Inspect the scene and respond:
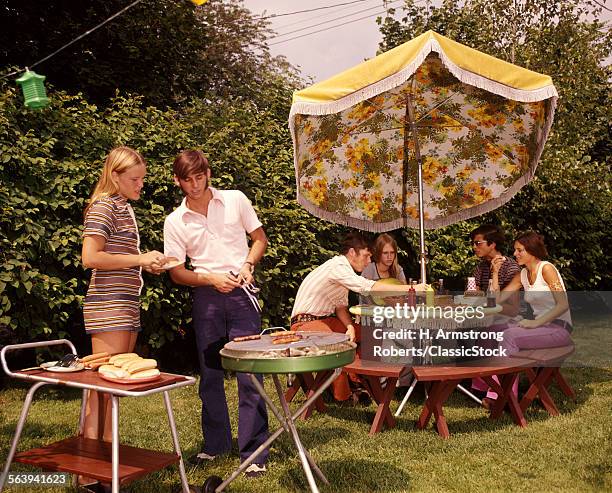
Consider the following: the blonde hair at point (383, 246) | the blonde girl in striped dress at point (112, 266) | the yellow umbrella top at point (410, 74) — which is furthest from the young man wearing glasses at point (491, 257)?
the blonde girl in striped dress at point (112, 266)

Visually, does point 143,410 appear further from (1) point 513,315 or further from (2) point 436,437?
(1) point 513,315

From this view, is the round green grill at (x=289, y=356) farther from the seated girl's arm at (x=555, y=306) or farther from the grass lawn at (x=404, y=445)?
the seated girl's arm at (x=555, y=306)

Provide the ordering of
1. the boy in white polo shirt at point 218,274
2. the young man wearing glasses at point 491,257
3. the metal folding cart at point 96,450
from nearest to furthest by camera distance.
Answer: the metal folding cart at point 96,450 < the boy in white polo shirt at point 218,274 < the young man wearing glasses at point 491,257

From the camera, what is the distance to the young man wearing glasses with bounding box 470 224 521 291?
254 inches

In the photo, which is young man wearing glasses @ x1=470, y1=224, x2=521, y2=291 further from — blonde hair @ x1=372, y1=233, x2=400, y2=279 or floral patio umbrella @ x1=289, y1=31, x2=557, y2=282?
blonde hair @ x1=372, y1=233, x2=400, y2=279

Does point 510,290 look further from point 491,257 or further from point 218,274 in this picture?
point 218,274

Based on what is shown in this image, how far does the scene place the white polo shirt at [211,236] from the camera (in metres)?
4.20

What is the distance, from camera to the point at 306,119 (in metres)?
5.62

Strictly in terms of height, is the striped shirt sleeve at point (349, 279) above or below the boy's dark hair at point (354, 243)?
below

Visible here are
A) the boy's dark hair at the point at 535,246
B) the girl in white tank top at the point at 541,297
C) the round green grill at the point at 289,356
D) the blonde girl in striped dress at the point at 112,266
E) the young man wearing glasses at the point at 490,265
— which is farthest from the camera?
the young man wearing glasses at the point at 490,265

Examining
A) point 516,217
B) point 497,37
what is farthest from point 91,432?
point 497,37

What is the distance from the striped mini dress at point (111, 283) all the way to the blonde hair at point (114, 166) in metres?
0.05

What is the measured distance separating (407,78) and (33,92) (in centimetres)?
236

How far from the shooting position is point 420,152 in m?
6.47
